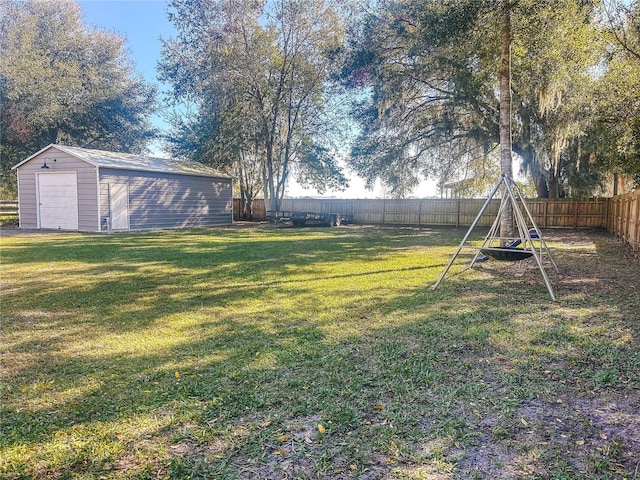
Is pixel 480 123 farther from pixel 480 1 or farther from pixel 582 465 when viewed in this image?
pixel 582 465

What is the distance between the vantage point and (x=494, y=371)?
2748 millimetres

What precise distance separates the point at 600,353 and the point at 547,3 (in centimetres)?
577

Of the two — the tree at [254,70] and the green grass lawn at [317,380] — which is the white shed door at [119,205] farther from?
the green grass lawn at [317,380]

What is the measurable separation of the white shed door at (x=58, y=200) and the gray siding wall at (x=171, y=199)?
3.80 ft

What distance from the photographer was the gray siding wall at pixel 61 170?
41.4 ft

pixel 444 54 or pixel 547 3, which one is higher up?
pixel 444 54

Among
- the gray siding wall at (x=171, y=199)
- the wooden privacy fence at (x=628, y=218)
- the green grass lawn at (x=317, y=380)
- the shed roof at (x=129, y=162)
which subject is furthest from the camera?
the gray siding wall at (x=171, y=199)

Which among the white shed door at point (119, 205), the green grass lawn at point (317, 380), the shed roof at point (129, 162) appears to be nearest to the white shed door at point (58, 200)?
the shed roof at point (129, 162)

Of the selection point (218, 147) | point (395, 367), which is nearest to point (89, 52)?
point (218, 147)

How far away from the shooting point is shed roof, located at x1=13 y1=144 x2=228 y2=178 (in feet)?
41.7

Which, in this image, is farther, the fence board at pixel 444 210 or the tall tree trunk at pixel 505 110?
the fence board at pixel 444 210

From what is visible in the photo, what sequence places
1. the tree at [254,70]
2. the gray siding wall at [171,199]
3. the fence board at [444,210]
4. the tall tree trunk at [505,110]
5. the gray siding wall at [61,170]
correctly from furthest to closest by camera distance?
the tree at [254,70]
the fence board at [444,210]
the gray siding wall at [171,199]
the gray siding wall at [61,170]
the tall tree trunk at [505,110]

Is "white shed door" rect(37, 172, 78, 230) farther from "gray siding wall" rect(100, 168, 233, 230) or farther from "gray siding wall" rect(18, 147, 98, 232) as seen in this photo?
"gray siding wall" rect(100, 168, 233, 230)

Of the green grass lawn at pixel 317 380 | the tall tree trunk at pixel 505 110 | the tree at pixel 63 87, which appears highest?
the tree at pixel 63 87
